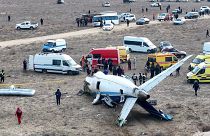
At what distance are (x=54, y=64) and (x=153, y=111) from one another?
17336 millimetres

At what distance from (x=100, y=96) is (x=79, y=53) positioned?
24.1 meters

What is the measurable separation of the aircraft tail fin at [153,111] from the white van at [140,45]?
2598cm

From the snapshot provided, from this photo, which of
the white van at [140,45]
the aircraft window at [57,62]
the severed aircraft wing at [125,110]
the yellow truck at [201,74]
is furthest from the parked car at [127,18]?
the severed aircraft wing at [125,110]

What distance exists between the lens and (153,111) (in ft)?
116

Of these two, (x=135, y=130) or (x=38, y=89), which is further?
(x=38, y=89)

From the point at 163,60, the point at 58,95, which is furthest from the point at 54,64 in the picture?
the point at 58,95

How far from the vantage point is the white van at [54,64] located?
1970 inches

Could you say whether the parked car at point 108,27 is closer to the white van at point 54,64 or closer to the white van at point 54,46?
the white van at point 54,46

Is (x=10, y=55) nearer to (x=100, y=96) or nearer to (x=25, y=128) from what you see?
(x=100, y=96)

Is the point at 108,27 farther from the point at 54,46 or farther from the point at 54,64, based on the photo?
the point at 54,64

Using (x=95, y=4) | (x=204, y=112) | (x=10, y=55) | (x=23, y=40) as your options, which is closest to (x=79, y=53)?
(x=10, y=55)

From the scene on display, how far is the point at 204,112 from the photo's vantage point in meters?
36.0

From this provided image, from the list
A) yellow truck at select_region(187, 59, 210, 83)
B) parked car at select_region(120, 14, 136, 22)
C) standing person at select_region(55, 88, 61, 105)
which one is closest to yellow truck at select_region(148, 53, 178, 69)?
yellow truck at select_region(187, 59, 210, 83)

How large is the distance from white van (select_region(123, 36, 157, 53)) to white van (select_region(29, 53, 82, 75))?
1286cm
